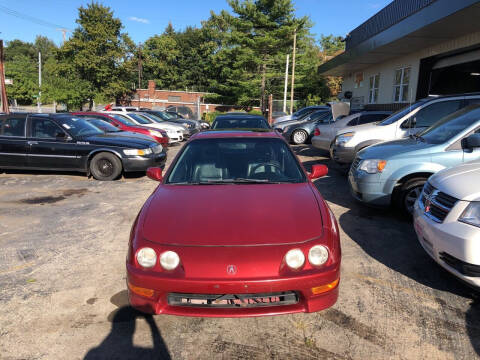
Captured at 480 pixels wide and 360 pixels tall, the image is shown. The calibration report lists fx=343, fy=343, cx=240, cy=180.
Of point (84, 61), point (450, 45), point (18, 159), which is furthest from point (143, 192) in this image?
point (84, 61)

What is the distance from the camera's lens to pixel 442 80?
14.8 m

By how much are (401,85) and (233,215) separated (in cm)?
1615

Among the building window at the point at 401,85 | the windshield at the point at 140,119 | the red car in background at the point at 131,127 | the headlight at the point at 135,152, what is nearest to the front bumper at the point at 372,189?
the headlight at the point at 135,152

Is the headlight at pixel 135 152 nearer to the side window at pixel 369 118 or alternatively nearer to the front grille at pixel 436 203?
the side window at pixel 369 118

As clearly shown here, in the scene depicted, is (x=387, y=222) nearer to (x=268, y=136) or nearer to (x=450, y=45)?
(x=268, y=136)

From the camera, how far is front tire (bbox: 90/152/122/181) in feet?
26.9

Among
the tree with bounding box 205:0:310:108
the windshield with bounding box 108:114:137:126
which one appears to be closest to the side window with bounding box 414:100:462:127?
the windshield with bounding box 108:114:137:126

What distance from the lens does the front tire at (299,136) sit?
14.6 metres

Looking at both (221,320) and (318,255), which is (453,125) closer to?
(318,255)

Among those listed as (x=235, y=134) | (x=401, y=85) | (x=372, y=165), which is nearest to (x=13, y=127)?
(x=235, y=134)

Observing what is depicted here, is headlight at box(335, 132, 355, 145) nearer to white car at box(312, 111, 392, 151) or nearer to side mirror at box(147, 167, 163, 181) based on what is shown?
white car at box(312, 111, 392, 151)

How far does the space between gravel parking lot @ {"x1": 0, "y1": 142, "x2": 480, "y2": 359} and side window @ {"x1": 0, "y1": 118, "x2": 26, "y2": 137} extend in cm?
435

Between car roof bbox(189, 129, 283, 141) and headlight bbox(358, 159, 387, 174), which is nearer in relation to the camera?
car roof bbox(189, 129, 283, 141)

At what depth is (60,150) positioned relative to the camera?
8.16m
